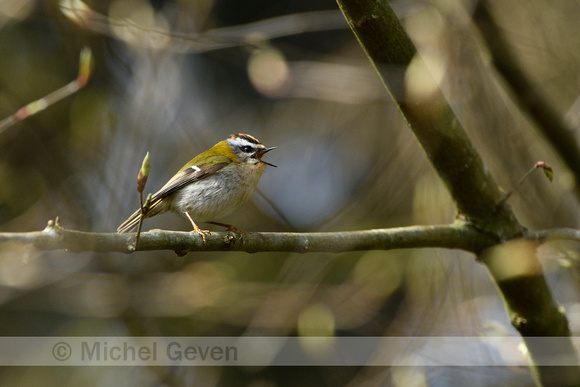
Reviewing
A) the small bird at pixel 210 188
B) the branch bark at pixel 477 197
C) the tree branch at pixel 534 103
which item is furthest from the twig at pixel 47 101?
the tree branch at pixel 534 103

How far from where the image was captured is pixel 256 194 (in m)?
4.32

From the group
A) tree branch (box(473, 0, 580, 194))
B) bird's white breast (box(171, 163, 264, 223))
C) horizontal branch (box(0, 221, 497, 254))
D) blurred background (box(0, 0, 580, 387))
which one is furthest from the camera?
blurred background (box(0, 0, 580, 387))

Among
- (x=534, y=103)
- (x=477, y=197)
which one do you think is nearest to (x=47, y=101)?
(x=477, y=197)

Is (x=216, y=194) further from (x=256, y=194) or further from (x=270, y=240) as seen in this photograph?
(x=256, y=194)

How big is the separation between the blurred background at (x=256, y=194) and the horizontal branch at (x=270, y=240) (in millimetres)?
638

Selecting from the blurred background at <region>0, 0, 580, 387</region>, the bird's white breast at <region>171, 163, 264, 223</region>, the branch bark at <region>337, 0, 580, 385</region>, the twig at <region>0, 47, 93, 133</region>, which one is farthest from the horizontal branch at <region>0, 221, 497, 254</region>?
the bird's white breast at <region>171, 163, 264, 223</region>

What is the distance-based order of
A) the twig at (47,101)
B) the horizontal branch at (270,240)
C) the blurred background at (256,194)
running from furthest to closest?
the blurred background at (256,194)
the twig at (47,101)
the horizontal branch at (270,240)

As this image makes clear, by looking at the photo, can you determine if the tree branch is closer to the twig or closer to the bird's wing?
the bird's wing

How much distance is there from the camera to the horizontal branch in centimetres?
156

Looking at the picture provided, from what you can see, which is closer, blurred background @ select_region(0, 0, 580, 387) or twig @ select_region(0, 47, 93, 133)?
twig @ select_region(0, 47, 93, 133)

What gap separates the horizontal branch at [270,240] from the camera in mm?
1558

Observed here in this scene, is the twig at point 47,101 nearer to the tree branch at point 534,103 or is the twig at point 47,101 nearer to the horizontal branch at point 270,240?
the horizontal branch at point 270,240

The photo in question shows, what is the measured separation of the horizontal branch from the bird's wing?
1007 mm

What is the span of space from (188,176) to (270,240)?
1170mm
